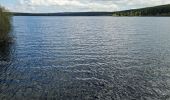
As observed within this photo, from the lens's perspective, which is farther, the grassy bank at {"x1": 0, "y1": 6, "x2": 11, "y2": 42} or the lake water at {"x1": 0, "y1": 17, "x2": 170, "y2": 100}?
the grassy bank at {"x1": 0, "y1": 6, "x2": 11, "y2": 42}

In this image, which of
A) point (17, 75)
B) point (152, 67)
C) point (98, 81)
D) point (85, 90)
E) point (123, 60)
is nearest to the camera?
point (85, 90)

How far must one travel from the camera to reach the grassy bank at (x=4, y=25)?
2569 inches

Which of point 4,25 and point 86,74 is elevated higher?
point 4,25

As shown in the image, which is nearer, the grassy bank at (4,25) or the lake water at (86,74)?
the lake water at (86,74)

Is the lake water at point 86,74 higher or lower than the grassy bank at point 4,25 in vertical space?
lower

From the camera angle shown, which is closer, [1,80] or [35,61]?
[1,80]

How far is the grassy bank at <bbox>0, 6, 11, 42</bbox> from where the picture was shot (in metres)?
65.2

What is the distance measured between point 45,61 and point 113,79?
1564 cm

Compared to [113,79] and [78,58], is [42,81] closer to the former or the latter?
[113,79]

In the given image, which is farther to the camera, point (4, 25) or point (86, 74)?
point (4, 25)

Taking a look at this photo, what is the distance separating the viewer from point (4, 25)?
6650cm

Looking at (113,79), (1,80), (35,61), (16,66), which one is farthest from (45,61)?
(113,79)

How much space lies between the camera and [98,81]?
33344 millimetres

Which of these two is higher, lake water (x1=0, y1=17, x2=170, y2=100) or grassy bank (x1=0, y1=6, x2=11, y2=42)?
grassy bank (x1=0, y1=6, x2=11, y2=42)
